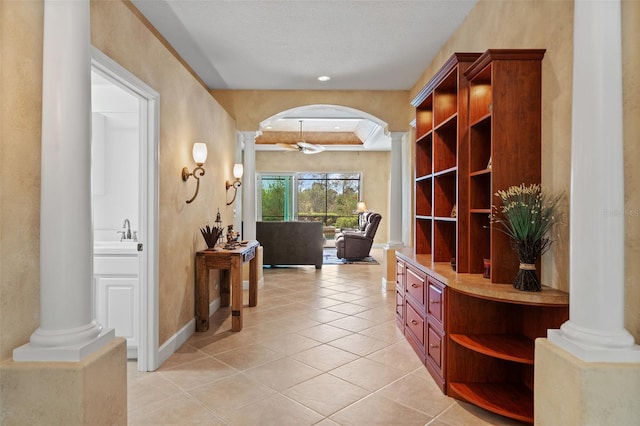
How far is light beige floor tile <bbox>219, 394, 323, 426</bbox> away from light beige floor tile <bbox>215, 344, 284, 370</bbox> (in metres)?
0.61

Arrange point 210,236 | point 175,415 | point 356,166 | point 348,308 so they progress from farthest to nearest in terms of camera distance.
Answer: point 356,166
point 348,308
point 210,236
point 175,415

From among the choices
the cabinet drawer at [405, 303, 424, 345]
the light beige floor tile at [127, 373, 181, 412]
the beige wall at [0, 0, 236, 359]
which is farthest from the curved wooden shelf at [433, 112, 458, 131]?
the light beige floor tile at [127, 373, 181, 412]

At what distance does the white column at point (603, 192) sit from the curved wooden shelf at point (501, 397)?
0.81 metres

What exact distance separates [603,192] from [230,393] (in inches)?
94.3

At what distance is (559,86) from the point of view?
6.98 feet

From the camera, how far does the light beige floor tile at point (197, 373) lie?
2727 mm

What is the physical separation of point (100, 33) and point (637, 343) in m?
3.13

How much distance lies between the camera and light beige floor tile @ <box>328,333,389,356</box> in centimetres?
336

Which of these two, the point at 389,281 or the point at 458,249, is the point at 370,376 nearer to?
the point at 458,249

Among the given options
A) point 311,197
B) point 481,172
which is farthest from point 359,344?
point 311,197

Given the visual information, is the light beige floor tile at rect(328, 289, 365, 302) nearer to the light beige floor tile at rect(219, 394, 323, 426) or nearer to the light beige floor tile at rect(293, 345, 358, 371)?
the light beige floor tile at rect(293, 345, 358, 371)


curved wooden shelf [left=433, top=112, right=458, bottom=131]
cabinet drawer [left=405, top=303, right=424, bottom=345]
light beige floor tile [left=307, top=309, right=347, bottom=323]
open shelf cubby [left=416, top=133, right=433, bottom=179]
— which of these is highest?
curved wooden shelf [left=433, top=112, right=458, bottom=131]

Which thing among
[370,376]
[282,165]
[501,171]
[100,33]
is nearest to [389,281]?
[370,376]

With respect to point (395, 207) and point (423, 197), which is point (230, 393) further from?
point (395, 207)
